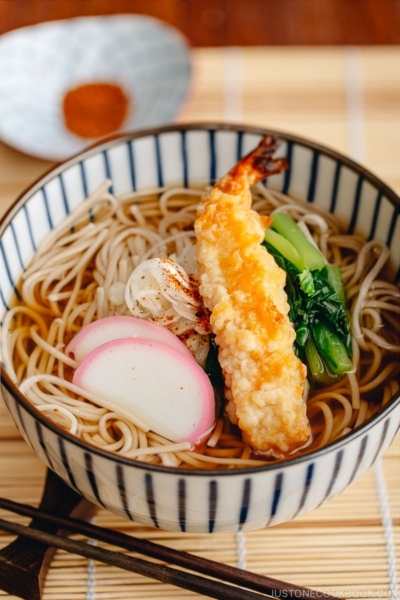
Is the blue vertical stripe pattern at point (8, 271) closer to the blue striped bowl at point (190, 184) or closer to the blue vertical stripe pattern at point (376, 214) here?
the blue striped bowl at point (190, 184)

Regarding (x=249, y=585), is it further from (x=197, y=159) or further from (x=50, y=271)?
(x=197, y=159)

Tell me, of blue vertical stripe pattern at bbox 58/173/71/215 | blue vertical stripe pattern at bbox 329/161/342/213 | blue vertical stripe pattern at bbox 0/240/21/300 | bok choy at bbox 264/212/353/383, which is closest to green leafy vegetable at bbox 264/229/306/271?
bok choy at bbox 264/212/353/383

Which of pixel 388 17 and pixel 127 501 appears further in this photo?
pixel 388 17

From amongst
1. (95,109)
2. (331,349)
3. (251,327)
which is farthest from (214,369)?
(95,109)

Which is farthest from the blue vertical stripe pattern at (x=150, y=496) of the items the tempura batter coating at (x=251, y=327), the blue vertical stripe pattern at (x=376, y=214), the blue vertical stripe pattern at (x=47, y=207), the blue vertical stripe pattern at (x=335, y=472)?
the blue vertical stripe pattern at (x=376, y=214)

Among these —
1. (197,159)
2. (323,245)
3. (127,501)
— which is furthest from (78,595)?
(197,159)

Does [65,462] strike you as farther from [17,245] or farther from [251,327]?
[17,245]

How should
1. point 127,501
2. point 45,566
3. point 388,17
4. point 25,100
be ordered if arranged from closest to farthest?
point 127,501, point 45,566, point 25,100, point 388,17
